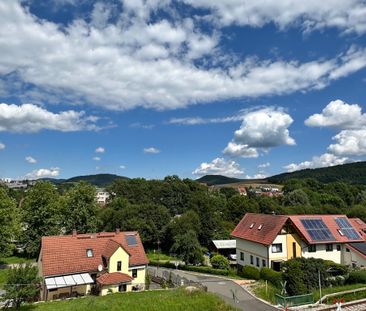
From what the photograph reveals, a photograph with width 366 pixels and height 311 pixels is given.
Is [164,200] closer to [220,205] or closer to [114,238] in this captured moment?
[220,205]

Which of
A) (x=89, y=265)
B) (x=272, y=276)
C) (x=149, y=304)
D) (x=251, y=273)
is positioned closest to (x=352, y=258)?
(x=272, y=276)

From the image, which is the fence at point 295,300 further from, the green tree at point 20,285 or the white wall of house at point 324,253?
the green tree at point 20,285

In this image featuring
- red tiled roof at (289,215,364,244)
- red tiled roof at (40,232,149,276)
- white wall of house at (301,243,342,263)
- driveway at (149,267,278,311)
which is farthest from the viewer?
white wall of house at (301,243,342,263)

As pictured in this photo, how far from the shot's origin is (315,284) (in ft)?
116

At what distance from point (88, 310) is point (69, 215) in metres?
41.1

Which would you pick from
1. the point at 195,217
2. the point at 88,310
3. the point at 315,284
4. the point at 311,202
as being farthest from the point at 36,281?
the point at 311,202

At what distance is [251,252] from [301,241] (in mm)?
6880

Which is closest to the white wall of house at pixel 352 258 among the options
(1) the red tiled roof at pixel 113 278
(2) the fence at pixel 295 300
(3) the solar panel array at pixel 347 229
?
(3) the solar panel array at pixel 347 229

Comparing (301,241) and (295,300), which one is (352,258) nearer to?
(301,241)

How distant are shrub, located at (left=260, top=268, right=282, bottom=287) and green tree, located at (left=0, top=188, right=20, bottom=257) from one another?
38.5m

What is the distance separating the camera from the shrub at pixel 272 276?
36594 mm

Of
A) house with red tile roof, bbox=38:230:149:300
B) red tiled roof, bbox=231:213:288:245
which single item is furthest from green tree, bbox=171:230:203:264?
house with red tile roof, bbox=38:230:149:300

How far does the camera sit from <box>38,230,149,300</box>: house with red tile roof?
34.3 metres

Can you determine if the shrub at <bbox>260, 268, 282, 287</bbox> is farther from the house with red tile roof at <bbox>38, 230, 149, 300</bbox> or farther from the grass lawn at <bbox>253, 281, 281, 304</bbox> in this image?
the house with red tile roof at <bbox>38, 230, 149, 300</bbox>
